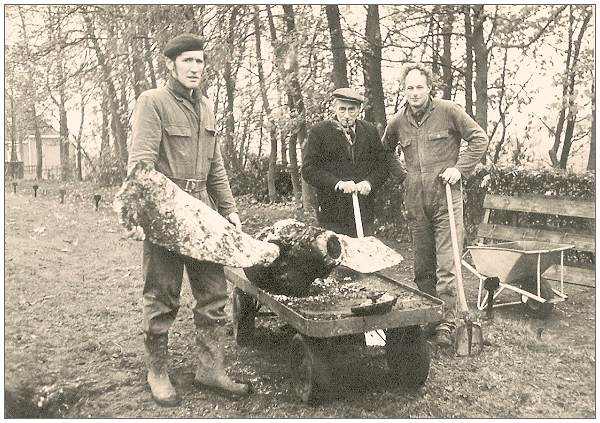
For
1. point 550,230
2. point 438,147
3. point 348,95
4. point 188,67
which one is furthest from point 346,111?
point 550,230

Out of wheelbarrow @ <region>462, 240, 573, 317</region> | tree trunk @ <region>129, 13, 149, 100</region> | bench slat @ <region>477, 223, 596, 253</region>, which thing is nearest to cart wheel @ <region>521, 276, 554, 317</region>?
wheelbarrow @ <region>462, 240, 573, 317</region>

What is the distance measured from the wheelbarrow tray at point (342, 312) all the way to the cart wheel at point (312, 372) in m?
0.14

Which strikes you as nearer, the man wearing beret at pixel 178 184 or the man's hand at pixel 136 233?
the man's hand at pixel 136 233

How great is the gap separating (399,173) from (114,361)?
2.65m

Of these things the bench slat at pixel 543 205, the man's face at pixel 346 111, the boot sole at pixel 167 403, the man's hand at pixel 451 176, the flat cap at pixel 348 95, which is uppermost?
the flat cap at pixel 348 95

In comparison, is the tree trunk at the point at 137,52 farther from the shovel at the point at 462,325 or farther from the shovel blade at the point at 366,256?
the shovel at the point at 462,325

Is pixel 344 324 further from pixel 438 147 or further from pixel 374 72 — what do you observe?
pixel 374 72

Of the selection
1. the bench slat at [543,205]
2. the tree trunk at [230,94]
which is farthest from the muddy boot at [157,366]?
the tree trunk at [230,94]

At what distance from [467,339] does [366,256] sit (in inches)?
37.9

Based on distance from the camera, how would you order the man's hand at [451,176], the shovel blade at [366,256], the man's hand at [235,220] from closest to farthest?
the man's hand at [235,220], the shovel blade at [366,256], the man's hand at [451,176]

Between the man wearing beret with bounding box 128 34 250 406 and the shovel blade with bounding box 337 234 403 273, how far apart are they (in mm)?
902

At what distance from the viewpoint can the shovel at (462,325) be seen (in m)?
4.34

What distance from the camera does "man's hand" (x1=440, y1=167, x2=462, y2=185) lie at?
455 cm

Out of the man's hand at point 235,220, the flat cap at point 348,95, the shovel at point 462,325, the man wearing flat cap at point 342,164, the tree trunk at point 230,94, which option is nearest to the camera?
the man's hand at point 235,220
